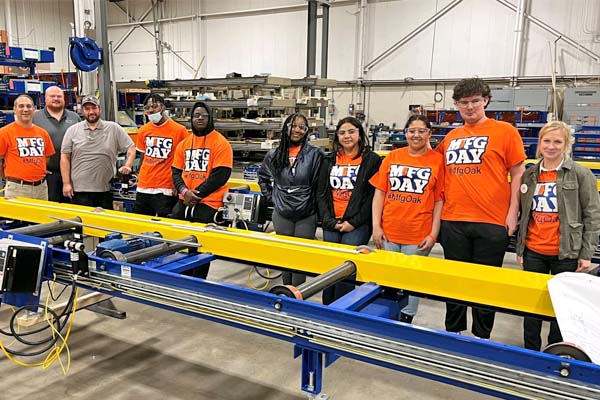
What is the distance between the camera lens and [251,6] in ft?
45.9

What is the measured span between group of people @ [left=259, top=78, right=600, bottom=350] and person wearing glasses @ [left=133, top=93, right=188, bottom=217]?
126cm

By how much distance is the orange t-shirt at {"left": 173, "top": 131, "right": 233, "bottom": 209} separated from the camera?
3400 mm

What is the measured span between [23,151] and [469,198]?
3.30m

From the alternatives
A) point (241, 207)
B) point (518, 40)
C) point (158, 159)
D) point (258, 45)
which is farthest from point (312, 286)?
point (258, 45)

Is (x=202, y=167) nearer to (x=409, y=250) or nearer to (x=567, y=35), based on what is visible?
(x=409, y=250)

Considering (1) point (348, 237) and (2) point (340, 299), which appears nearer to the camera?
(2) point (340, 299)

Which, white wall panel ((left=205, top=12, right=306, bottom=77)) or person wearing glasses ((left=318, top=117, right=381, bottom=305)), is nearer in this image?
person wearing glasses ((left=318, top=117, right=381, bottom=305))

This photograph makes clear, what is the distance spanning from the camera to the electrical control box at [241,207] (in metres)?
3.53

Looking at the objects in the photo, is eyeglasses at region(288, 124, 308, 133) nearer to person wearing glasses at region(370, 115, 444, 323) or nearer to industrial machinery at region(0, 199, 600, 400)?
person wearing glasses at region(370, 115, 444, 323)

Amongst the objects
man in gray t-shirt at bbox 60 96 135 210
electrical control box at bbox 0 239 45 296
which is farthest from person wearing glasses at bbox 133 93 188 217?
electrical control box at bbox 0 239 45 296

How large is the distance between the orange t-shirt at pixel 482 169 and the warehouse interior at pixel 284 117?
56 cm

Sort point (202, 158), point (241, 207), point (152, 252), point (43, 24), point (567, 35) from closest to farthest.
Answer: point (152, 252) → point (202, 158) → point (241, 207) → point (567, 35) → point (43, 24)

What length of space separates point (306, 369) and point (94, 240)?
1911mm

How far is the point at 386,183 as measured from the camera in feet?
9.00
